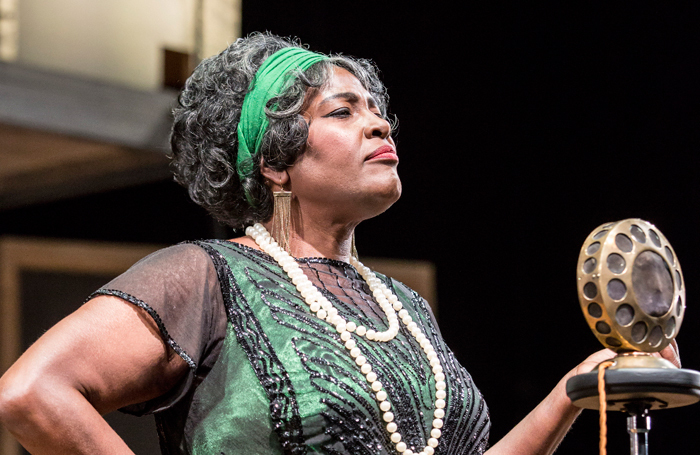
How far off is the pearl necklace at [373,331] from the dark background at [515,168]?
1709 millimetres

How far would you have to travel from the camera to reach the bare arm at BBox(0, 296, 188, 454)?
1186 mm

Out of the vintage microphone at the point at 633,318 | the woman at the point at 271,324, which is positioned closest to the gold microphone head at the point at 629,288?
the vintage microphone at the point at 633,318

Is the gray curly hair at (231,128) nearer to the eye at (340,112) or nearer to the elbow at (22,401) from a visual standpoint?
the eye at (340,112)

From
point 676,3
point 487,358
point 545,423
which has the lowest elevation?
point 487,358

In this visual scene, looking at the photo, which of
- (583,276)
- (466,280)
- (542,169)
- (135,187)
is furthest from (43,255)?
(583,276)

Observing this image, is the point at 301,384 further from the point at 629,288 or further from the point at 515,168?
the point at 515,168

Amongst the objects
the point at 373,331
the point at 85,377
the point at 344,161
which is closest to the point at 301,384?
the point at 373,331

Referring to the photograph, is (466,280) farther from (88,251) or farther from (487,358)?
(88,251)

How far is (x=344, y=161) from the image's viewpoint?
1606mm

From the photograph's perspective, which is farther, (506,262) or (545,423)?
(506,262)

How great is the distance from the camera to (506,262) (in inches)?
135

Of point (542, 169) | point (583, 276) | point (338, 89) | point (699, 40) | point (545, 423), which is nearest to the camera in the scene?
point (583, 276)

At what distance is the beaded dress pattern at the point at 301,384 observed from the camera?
1353mm

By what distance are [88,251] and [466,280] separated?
4.73ft
